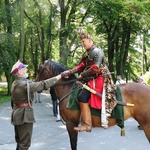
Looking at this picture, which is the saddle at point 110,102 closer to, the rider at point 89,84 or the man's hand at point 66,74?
the rider at point 89,84

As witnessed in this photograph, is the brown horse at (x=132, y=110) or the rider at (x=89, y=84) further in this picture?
the brown horse at (x=132, y=110)

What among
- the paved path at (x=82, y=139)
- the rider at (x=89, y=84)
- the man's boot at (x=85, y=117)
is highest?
the rider at (x=89, y=84)

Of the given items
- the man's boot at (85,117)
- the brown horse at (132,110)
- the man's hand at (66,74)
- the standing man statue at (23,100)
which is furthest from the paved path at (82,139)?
the man's hand at (66,74)

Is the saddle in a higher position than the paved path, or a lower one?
higher

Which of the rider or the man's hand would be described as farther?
the man's hand

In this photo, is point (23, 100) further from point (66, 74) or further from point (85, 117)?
point (85, 117)

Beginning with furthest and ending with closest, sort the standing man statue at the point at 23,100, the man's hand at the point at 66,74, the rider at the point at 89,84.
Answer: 1. the man's hand at the point at 66,74
2. the rider at the point at 89,84
3. the standing man statue at the point at 23,100

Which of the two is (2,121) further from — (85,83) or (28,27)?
(28,27)

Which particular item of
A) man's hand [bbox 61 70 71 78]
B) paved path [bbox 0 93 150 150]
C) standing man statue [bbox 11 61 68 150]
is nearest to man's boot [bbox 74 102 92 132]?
man's hand [bbox 61 70 71 78]

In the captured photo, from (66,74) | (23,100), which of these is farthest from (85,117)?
(23,100)

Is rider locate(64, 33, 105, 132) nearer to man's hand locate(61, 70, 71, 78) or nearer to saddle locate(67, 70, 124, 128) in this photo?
saddle locate(67, 70, 124, 128)

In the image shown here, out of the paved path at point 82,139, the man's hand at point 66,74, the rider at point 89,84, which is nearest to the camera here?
the rider at point 89,84

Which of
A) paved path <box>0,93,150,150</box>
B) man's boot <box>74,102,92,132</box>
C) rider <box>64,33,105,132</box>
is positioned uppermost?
rider <box>64,33,105,132</box>

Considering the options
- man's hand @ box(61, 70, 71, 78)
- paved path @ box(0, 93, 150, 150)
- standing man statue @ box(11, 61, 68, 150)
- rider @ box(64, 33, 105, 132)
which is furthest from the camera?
paved path @ box(0, 93, 150, 150)
